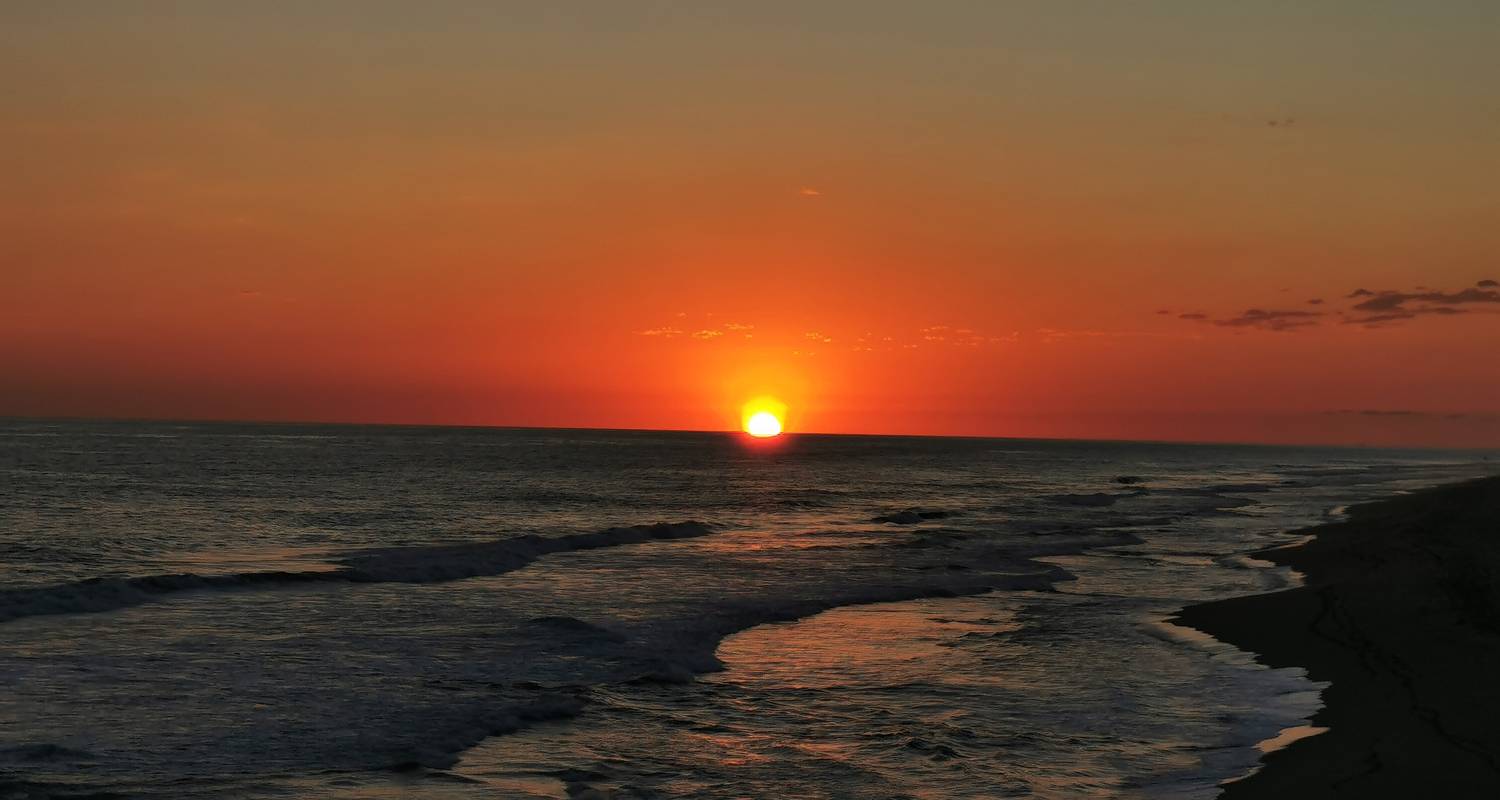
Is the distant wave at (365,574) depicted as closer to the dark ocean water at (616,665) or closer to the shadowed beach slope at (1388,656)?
the dark ocean water at (616,665)

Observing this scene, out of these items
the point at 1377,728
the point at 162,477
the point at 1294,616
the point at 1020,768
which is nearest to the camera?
the point at 1020,768

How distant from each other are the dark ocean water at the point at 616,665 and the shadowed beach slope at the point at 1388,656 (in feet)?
2.44

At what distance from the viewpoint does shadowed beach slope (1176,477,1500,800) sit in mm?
12062

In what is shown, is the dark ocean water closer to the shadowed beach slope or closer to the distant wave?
the distant wave

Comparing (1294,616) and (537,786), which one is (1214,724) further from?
(1294,616)

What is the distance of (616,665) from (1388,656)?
12822 mm

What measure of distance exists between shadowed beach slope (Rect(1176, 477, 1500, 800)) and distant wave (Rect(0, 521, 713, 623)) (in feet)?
66.5

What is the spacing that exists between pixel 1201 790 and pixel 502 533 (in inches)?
1503

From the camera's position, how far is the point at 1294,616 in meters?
23.9

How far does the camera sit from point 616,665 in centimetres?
1905

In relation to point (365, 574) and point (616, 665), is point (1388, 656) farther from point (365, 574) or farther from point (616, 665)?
point (365, 574)

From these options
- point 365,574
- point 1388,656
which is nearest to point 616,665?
point 1388,656

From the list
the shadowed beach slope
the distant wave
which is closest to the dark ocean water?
the distant wave

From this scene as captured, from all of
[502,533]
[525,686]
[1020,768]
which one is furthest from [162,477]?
[1020,768]
